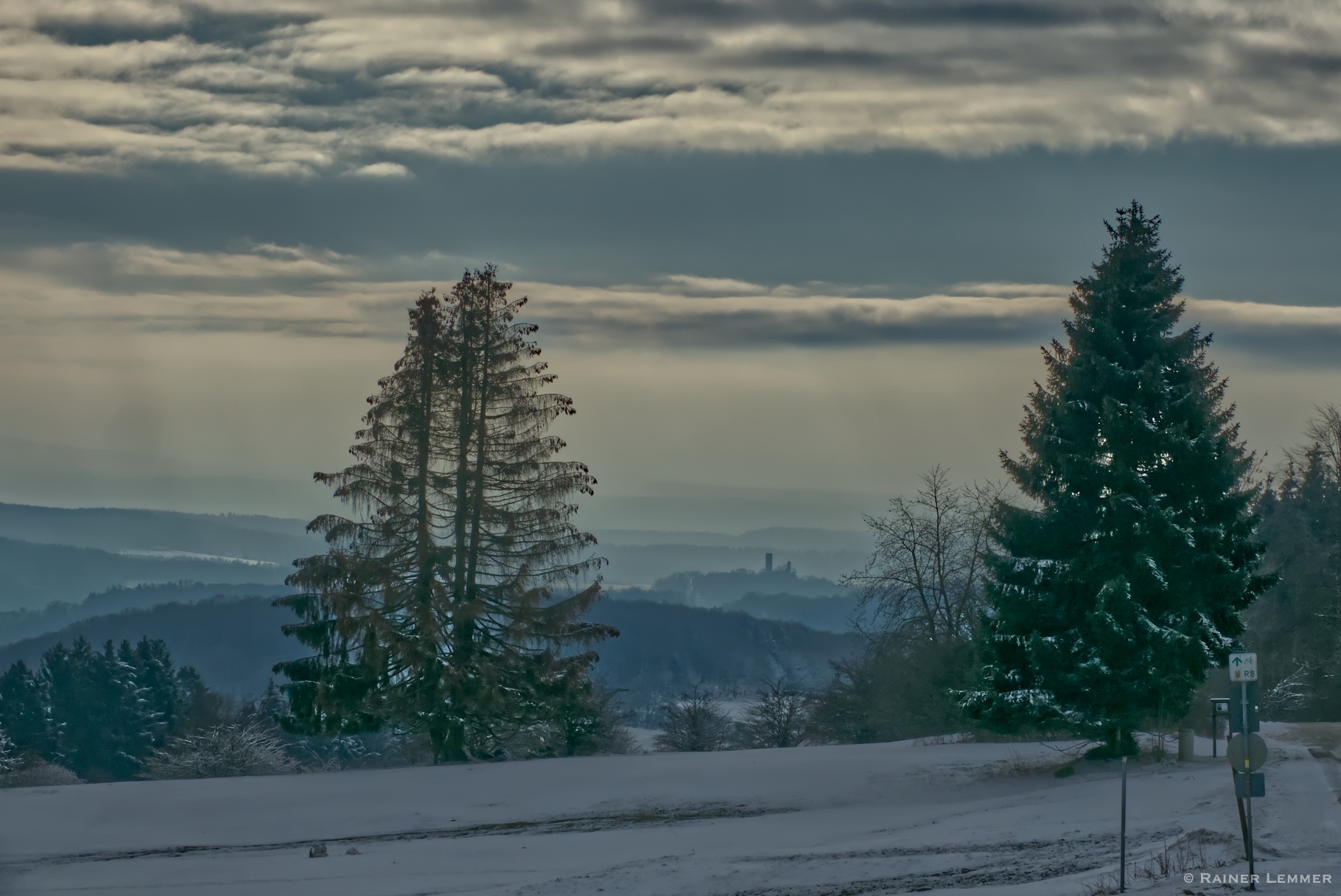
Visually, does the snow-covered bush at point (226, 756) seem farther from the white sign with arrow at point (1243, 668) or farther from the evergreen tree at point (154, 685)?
the white sign with arrow at point (1243, 668)

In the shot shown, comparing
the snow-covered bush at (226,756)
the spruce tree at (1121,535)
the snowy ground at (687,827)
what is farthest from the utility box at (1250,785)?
the snow-covered bush at (226,756)

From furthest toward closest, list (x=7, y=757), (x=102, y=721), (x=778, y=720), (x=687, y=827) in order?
(x=102, y=721)
(x=7, y=757)
(x=778, y=720)
(x=687, y=827)

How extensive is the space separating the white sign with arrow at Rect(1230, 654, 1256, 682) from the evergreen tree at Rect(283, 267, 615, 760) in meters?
19.4

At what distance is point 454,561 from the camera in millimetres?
31469

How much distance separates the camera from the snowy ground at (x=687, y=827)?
52.0ft

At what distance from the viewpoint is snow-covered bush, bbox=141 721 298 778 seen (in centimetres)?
5181

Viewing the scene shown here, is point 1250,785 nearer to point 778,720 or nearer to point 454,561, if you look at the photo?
point 454,561

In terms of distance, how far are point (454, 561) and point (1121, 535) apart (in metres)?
15.8

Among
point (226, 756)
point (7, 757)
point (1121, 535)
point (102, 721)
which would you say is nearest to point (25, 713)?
point (102, 721)

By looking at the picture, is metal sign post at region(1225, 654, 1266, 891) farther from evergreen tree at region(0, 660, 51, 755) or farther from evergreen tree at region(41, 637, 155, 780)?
evergreen tree at region(0, 660, 51, 755)

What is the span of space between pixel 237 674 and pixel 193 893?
188781 millimetres

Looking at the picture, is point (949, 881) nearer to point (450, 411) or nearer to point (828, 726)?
point (450, 411)

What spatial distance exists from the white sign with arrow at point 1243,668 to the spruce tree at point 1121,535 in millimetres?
8825

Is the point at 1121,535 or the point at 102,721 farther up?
the point at 1121,535
